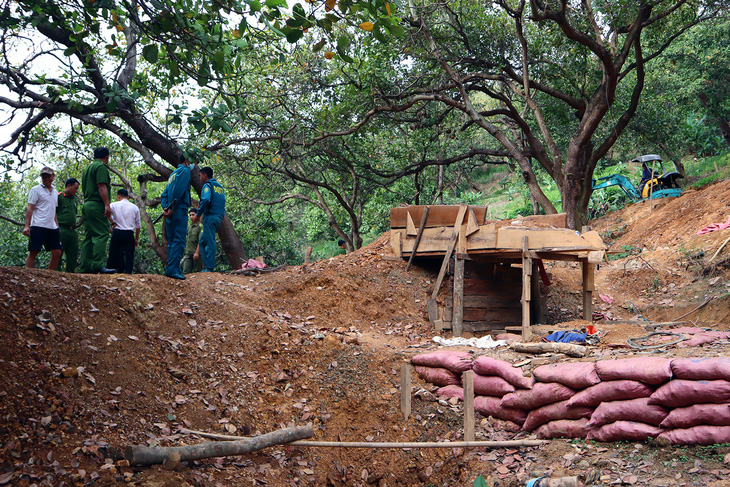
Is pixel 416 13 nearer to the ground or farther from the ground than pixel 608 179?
farther from the ground

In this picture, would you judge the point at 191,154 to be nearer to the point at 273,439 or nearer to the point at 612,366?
the point at 273,439

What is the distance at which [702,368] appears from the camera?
4.27m

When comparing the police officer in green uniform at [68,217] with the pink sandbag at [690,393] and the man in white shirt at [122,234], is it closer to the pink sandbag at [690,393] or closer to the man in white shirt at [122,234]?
the man in white shirt at [122,234]

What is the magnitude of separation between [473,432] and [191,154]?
453 cm

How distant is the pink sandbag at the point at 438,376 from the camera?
642 centimetres

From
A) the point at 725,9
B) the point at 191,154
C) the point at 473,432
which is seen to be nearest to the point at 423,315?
the point at 473,432

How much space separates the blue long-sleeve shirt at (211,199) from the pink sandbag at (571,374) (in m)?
5.63

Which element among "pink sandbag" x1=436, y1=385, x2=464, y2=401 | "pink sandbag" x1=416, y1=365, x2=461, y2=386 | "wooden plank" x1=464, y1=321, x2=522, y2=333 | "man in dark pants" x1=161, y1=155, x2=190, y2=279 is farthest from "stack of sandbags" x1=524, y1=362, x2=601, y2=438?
"man in dark pants" x1=161, y1=155, x2=190, y2=279

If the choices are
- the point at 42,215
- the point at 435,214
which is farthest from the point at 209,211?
the point at 435,214

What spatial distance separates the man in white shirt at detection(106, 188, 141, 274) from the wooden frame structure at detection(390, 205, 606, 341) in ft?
15.7

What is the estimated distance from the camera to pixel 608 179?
60.5ft

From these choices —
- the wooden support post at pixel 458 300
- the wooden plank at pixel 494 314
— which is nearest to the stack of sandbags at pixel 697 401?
the wooden support post at pixel 458 300

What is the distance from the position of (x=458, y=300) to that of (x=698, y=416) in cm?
498

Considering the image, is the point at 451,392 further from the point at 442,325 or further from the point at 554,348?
the point at 442,325
